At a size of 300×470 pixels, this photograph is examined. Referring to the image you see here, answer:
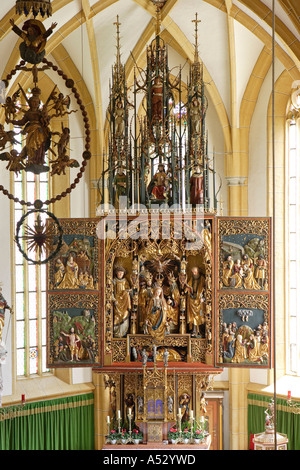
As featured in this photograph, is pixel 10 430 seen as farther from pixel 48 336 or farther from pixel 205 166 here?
pixel 205 166

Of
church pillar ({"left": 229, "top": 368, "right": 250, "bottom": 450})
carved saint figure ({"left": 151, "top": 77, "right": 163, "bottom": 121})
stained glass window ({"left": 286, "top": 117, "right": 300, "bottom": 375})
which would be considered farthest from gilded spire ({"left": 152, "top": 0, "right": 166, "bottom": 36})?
church pillar ({"left": 229, "top": 368, "right": 250, "bottom": 450})

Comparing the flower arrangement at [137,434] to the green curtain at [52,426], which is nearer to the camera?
the flower arrangement at [137,434]

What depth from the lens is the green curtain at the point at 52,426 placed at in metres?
19.0

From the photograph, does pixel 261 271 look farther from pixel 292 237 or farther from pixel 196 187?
pixel 292 237

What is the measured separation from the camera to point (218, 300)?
1675cm

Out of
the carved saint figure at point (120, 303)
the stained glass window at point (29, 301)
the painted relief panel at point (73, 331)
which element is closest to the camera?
the painted relief panel at point (73, 331)

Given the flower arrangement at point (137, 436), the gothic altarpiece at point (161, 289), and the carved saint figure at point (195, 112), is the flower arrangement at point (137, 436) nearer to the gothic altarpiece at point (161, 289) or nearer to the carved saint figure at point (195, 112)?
the gothic altarpiece at point (161, 289)

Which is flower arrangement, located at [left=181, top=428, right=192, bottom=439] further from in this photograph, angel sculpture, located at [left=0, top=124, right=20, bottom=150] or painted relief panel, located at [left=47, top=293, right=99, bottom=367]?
angel sculpture, located at [left=0, top=124, right=20, bottom=150]

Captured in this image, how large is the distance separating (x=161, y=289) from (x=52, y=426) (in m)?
5.58

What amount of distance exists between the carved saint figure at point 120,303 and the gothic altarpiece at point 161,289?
2cm

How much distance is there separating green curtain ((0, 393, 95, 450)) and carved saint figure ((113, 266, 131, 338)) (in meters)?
3.94

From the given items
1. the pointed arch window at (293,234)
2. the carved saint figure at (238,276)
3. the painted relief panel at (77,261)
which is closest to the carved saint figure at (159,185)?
the painted relief panel at (77,261)

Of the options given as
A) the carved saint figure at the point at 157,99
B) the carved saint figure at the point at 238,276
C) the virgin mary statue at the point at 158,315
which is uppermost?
the carved saint figure at the point at 157,99
